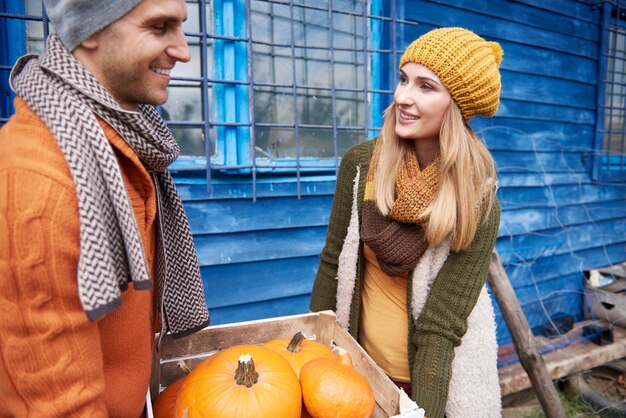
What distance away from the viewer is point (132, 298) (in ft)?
2.99

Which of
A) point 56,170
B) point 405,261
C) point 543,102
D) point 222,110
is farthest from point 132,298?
point 543,102

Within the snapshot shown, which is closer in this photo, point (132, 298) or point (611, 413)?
point (132, 298)

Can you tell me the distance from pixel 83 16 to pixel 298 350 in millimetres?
909

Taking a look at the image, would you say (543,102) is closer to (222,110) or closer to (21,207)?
(222,110)

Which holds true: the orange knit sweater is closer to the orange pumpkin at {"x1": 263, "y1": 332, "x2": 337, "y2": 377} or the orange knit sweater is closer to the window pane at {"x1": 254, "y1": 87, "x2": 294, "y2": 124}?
the orange pumpkin at {"x1": 263, "y1": 332, "x2": 337, "y2": 377}

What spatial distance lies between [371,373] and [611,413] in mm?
3409

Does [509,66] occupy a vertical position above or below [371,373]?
above

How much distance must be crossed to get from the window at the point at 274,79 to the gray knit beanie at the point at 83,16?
129 cm

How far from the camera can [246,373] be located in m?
0.97

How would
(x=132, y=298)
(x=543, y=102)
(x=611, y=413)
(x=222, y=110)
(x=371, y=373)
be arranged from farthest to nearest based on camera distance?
(x=543, y=102), (x=611, y=413), (x=222, y=110), (x=371, y=373), (x=132, y=298)

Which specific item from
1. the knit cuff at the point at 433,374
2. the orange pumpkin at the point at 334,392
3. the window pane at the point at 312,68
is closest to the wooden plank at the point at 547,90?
the window pane at the point at 312,68

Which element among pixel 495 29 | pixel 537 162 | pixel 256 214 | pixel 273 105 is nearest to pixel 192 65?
pixel 273 105

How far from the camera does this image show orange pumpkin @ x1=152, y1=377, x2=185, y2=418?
3.39 ft

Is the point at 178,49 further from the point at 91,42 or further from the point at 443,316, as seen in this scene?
the point at 443,316
